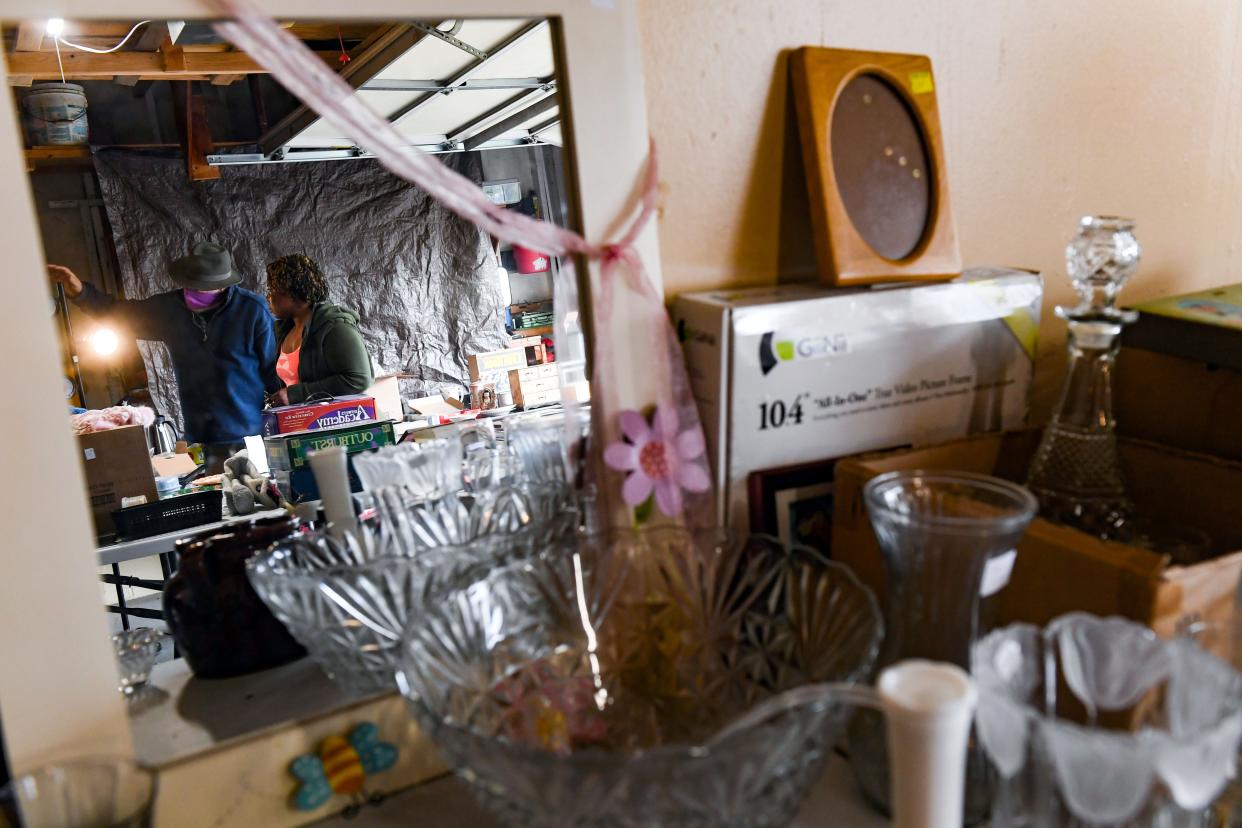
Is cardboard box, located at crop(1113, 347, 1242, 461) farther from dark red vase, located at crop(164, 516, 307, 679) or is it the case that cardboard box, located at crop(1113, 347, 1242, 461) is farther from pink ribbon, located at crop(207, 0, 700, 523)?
dark red vase, located at crop(164, 516, 307, 679)

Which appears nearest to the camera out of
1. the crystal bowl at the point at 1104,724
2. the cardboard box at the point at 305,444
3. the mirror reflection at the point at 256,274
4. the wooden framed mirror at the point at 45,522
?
the crystal bowl at the point at 1104,724

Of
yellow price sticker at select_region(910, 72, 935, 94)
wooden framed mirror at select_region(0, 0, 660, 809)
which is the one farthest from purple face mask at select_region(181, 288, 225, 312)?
yellow price sticker at select_region(910, 72, 935, 94)

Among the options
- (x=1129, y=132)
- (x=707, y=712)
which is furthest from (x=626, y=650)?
(x=1129, y=132)

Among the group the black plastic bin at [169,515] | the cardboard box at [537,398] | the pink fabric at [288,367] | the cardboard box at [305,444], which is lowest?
the black plastic bin at [169,515]

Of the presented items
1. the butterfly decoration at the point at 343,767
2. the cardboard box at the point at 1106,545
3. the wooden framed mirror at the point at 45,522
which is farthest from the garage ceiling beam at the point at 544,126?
the butterfly decoration at the point at 343,767

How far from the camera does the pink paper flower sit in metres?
0.66

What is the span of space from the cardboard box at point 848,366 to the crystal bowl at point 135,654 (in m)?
0.43

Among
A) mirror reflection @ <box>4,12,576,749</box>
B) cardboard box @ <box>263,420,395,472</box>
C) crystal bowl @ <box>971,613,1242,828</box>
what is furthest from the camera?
cardboard box @ <box>263,420,395,472</box>

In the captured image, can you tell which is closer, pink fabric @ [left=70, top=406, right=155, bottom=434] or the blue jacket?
pink fabric @ [left=70, top=406, right=155, bottom=434]

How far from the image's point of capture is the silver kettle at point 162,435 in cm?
68

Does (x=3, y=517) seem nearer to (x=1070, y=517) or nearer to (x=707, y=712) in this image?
(x=707, y=712)

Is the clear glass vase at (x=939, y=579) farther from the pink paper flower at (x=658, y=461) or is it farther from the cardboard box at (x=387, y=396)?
the cardboard box at (x=387, y=396)

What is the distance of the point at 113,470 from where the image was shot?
24.8 inches

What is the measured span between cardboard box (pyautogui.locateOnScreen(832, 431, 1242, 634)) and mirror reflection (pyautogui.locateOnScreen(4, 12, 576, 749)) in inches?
9.7
